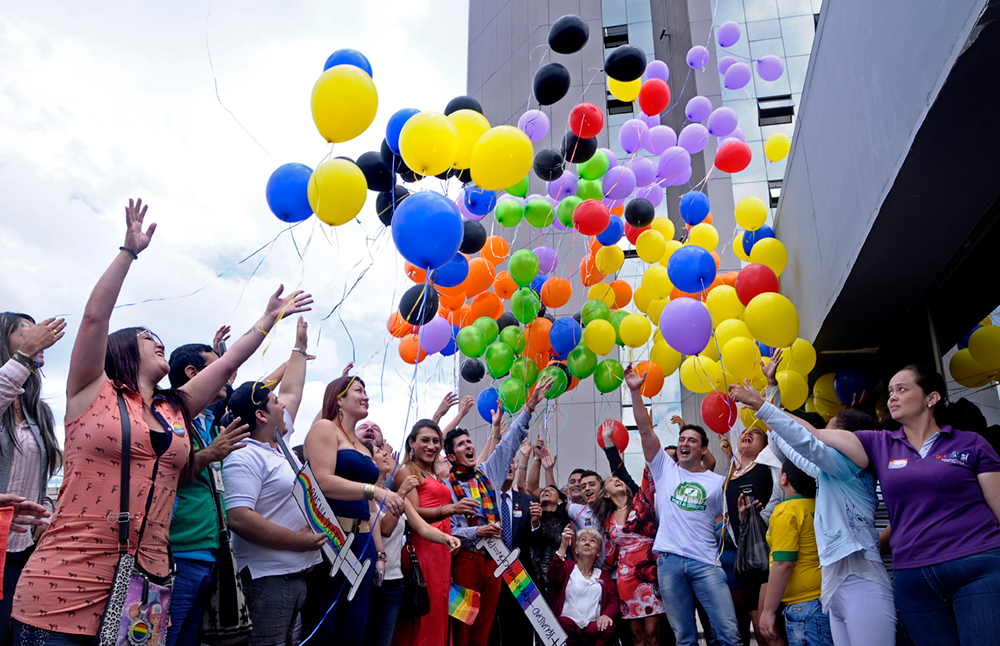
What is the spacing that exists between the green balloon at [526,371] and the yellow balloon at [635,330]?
769 mm

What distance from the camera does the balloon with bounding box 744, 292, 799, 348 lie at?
4.19m

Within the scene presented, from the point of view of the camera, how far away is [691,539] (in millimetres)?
3828

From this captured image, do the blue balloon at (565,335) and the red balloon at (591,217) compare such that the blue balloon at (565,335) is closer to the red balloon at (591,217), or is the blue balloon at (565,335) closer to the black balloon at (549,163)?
the red balloon at (591,217)

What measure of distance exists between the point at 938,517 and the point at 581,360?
124 inches

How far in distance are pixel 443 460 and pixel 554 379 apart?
1220 millimetres

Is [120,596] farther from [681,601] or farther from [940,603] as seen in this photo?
[681,601]

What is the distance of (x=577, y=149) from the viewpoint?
4.95 metres

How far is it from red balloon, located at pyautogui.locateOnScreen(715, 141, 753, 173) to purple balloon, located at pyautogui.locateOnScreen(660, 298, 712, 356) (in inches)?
79.9

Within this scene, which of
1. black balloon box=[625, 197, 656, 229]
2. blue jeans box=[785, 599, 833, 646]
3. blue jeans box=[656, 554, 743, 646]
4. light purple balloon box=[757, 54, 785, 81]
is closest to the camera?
blue jeans box=[785, 599, 833, 646]

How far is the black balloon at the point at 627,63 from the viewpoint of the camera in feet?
15.8

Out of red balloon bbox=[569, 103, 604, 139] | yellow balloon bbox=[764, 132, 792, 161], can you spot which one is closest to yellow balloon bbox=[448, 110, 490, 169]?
red balloon bbox=[569, 103, 604, 139]

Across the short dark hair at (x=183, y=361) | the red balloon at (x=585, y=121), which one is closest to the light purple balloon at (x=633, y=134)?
the red balloon at (x=585, y=121)

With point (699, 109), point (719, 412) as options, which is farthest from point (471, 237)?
point (699, 109)

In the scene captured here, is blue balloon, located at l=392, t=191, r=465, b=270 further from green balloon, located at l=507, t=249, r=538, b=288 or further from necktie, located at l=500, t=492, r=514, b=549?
necktie, located at l=500, t=492, r=514, b=549
